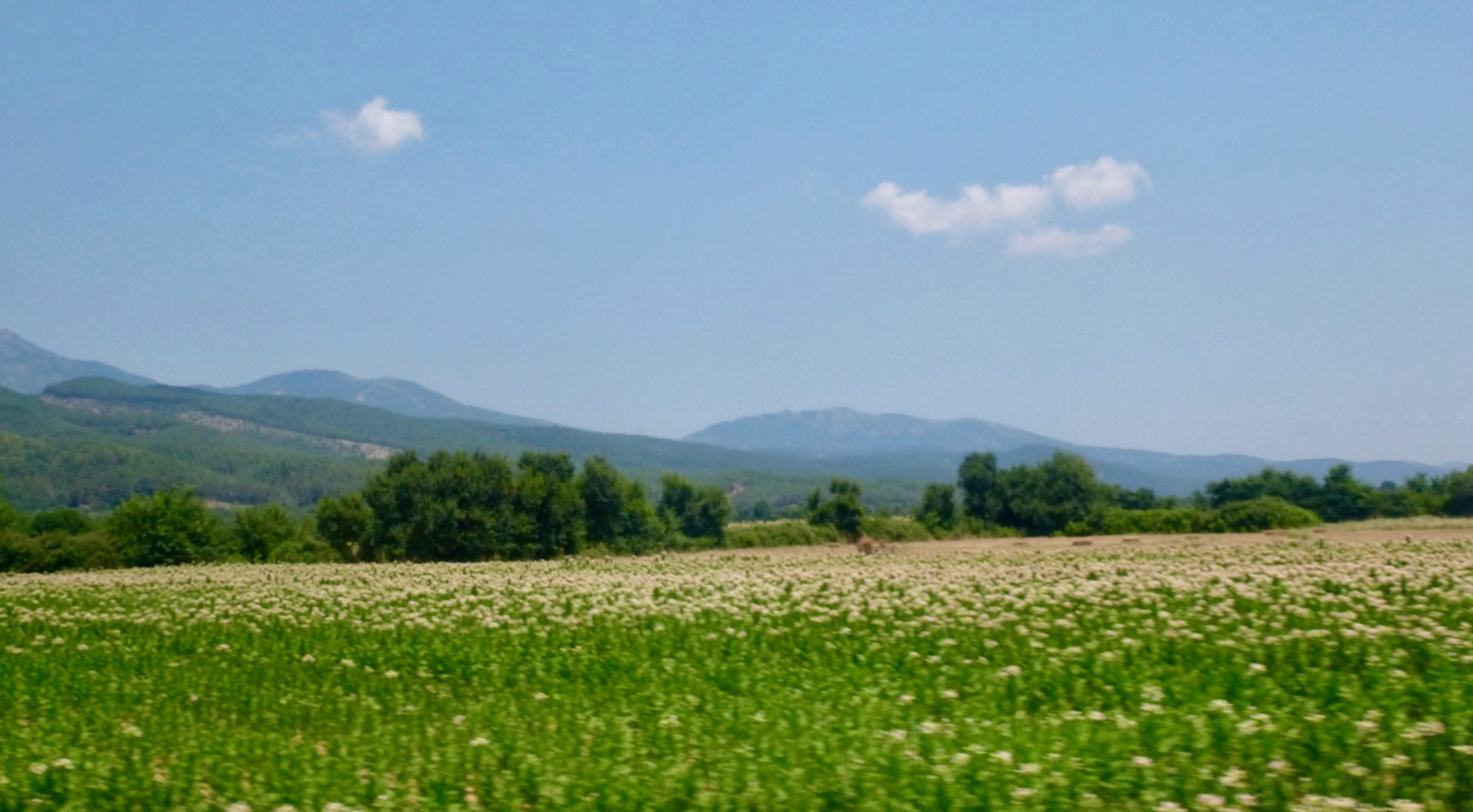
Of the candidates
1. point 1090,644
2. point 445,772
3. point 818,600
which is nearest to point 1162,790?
point 445,772

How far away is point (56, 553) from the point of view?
2025 inches

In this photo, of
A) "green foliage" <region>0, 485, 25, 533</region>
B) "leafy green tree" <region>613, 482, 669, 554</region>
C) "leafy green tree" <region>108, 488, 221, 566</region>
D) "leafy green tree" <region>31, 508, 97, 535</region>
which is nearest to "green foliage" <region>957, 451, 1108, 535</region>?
"leafy green tree" <region>613, 482, 669, 554</region>

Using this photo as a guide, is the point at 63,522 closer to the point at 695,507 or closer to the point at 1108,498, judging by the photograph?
the point at 695,507

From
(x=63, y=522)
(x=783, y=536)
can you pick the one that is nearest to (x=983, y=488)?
(x=783, y=536)

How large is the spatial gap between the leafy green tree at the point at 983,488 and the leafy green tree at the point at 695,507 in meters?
21.9

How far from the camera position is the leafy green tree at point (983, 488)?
9919 centimetres

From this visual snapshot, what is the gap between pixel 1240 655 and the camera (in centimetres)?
1169

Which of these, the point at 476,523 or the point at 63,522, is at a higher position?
the point at 476,523

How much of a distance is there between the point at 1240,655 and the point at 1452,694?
3158 millimetres

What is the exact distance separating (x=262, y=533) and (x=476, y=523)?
14.2 metres

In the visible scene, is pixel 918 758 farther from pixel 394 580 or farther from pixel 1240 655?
pixel 394 580

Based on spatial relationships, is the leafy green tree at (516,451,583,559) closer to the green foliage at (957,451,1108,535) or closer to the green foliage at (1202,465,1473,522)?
the green foliage at (957,451,1108,535)

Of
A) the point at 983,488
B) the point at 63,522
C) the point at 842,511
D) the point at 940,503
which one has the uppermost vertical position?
the point at 983,488

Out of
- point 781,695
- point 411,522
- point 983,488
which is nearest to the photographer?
point 781,695
